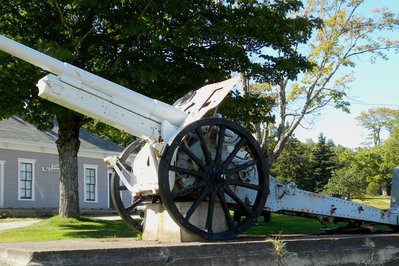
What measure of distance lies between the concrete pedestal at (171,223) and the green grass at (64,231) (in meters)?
5.92

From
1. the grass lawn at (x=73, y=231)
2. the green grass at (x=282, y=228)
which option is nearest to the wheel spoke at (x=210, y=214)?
the green grass at (x=282, y=228)

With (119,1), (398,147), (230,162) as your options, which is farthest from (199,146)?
(398,147)

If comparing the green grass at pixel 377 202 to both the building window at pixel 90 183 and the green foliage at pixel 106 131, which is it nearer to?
the green foliage at pixel 106 131

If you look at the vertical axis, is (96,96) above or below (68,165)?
above

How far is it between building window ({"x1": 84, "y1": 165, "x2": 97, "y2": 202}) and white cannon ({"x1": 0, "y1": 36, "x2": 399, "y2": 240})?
80.3 feet

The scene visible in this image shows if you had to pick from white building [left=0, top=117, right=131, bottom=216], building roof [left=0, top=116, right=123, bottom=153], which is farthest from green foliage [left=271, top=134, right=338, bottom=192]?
white building [left=0, top=117, right=131, bottom=216]

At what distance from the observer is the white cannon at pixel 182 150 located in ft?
19.1

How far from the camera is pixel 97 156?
31.5 meters

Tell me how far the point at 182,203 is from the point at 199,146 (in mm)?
698

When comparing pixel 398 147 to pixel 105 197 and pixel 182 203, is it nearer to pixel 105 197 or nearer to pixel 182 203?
pixel 105 197

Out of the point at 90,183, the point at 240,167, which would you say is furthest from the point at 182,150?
the point at 90,183

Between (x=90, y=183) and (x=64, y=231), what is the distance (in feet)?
56.1

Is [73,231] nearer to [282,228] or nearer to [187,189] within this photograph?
[282,228]

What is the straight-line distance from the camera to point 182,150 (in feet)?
20.1
